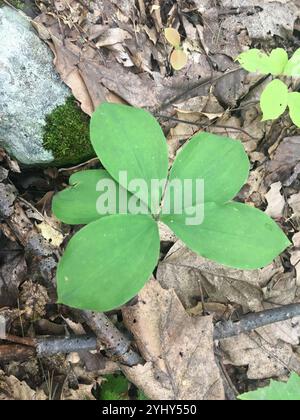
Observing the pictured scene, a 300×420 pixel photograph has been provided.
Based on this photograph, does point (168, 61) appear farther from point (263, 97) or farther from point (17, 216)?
point (17, 216)

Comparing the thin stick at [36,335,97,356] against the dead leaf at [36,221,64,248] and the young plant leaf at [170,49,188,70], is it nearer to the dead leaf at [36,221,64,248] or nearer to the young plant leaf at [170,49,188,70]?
the dead leaf at [36,221,64,248]

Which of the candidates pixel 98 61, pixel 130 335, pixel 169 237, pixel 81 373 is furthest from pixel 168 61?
pixel 81 373

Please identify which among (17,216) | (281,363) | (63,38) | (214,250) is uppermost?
(63,38)

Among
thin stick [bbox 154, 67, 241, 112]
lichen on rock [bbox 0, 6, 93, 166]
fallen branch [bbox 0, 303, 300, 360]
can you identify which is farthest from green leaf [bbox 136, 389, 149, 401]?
thin stick [bbox 154, 67, 241, 112]

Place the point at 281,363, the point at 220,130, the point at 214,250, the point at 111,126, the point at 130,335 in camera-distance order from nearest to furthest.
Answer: the point at 214,250, the point at 111,126, the point at 130,335, the point at 281,363, the point at 220,130

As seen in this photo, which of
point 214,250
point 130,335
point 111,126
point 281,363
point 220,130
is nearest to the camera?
point 214,250

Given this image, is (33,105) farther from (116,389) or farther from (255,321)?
(255,321)
